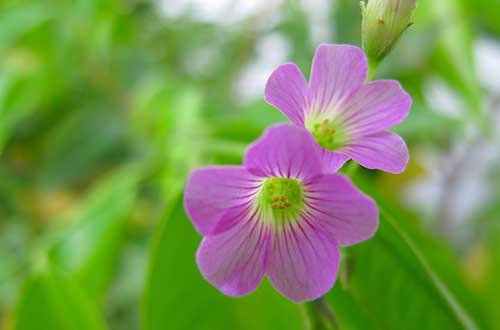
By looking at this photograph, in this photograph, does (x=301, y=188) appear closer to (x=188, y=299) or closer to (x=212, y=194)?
(x=212, y=194)

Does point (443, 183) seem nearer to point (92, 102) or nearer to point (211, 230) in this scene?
point (92, 102)

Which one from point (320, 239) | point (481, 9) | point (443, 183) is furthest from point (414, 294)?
point (443, 183)

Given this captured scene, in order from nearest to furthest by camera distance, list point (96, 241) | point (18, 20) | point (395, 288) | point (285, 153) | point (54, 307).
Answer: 1. point (285, 153)
2. point (395, 288)
3. point (54, 307)
4. point (96, 241)
5. point (18, 20)

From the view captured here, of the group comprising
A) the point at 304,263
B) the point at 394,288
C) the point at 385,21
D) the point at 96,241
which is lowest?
the point at 96,241

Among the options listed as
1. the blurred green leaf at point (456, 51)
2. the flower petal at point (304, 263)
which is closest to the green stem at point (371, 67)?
the flower petal at point (304, 263)

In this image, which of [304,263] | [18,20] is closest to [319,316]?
[304,263]
